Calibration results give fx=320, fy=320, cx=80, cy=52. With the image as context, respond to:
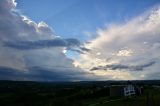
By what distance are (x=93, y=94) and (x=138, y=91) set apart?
21.5 meters

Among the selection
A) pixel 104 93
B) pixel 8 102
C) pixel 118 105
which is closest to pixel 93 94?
pixel 104 93

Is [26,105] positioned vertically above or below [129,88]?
below

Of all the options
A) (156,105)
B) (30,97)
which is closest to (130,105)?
(156,105)

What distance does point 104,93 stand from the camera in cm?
11344

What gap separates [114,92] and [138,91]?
25.7 feet

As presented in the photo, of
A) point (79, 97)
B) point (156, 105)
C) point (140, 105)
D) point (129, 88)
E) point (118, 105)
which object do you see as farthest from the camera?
point (79, 97)

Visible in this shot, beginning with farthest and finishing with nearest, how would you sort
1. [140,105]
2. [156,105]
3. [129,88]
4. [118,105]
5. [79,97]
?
[79,97], [129,88], [118,105], [140,105], [156,105]

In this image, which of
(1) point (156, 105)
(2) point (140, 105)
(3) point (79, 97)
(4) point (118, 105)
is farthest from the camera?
(3) point (79, 97)

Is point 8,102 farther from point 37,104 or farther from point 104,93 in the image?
point 104,93

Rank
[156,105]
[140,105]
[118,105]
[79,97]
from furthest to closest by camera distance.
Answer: [79,97]
[118,105]
[140,105]
[156,105]

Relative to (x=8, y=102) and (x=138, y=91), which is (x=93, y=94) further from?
(x=8, y=102)

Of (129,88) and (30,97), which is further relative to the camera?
(30,97)

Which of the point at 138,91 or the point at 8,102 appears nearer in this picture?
the point at 138,91

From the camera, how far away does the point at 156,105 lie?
5103 cm
